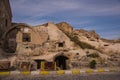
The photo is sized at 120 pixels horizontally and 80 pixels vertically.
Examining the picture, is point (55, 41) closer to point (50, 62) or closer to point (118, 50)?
point (50, 62)

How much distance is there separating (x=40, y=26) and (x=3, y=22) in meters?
8.57

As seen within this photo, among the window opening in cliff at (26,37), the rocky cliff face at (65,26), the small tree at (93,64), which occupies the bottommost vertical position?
Answer: the small tree at (93,64)

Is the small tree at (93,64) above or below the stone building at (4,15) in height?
below

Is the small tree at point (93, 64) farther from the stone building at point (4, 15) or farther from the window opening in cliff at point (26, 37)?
the stone building at point (4, 15)

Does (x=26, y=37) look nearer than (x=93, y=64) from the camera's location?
No

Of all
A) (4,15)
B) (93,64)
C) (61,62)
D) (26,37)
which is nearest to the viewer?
(93,64)

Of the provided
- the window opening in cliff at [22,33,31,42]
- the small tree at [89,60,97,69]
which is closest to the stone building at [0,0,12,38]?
the window opening in cliff at [22,33,31,42]

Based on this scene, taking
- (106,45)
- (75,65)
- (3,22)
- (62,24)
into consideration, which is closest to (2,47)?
(3,22)

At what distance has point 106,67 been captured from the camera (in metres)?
36.4

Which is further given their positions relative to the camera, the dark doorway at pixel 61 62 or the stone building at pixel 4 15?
the stone building at pixel 4 15

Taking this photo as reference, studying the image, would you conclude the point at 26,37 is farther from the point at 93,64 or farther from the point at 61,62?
the point at 93,64

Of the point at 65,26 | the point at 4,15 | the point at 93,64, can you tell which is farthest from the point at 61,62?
the point at 4,15

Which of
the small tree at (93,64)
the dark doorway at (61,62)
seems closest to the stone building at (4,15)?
the dark doorway at (61,62)

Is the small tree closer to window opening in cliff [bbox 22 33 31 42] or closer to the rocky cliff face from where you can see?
window opening in cliff [bbox 22 33 31 42]
